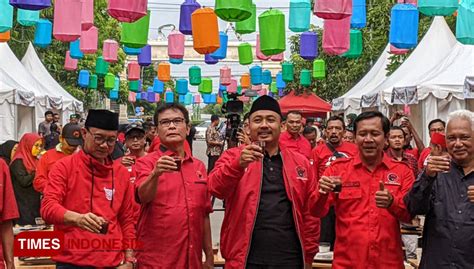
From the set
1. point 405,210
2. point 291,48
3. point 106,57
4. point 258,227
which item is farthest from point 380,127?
point 291,48

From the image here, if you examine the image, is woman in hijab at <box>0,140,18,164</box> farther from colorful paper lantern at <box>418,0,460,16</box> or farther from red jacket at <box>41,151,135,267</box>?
colorful paper lantern at <box>418,0,460,16</box>

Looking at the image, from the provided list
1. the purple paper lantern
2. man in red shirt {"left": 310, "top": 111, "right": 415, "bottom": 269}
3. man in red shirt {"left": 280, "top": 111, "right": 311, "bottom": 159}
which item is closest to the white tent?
the purple paper lantern

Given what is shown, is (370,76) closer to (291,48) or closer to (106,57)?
(106,57)

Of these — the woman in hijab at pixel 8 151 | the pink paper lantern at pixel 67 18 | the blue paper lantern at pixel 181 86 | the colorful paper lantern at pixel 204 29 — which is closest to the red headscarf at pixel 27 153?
the woman in hijab at pixel 8 151

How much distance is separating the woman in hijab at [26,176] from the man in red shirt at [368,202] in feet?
15.7

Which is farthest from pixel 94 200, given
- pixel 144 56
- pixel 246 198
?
pixel 144 56

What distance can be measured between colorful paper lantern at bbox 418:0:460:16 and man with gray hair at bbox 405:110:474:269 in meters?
5.02

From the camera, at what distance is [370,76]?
23828 mm

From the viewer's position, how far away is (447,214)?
385cm

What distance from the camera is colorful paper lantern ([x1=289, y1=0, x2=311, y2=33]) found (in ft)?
37.8

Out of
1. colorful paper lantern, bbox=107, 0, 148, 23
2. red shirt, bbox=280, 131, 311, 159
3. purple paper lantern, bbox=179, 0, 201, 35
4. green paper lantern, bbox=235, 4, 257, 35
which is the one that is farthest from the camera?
green paper lantern, bbox=235, 4, 257, 35

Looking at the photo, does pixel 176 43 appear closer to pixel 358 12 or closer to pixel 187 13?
pixel 187 13

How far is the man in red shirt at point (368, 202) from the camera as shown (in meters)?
4.15

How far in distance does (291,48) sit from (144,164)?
32.8 meters
